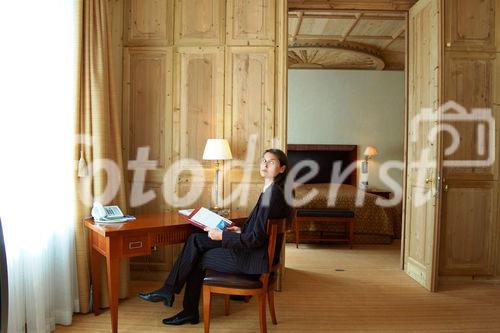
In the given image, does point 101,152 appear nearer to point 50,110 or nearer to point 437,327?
point 50,110

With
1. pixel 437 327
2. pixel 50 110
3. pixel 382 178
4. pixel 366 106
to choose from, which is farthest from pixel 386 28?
pixel 50 110

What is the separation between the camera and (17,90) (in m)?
2.28

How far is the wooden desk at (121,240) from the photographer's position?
8.18 feet

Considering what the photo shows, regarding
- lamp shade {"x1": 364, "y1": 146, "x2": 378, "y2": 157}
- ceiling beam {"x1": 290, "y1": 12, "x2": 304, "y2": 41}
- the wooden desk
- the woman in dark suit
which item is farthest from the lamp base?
lamp shade {"x1": 364, "y1": 146, "x2": 378, "y2": 157}

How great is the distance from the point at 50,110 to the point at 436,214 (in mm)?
3274

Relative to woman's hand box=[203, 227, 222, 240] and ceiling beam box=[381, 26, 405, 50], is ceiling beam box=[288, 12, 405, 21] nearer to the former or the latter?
ceiling beam box=[381, 26, 405, 50]

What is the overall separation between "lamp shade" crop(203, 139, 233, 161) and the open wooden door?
190 centimetres

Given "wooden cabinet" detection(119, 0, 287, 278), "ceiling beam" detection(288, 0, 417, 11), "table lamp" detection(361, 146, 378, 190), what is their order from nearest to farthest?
"wooden cabinet" detection(119, 0, 287, 278), "ceiling beam" detection(288, 0, 417, 11), "table lamp" detection(361, 146, 378, 190)

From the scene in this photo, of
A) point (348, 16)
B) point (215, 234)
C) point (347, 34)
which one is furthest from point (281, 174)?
point (347, 34)

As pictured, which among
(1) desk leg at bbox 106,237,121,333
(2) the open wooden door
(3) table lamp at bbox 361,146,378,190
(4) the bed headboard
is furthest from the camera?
(4) the bed headboard

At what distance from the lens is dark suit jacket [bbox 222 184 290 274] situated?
2.34 m

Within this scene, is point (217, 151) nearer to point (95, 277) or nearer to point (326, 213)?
point (95, 277)

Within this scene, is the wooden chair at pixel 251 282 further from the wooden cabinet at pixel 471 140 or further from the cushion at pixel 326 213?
the cushion at pixel 326 213

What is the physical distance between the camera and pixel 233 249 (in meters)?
2.53
